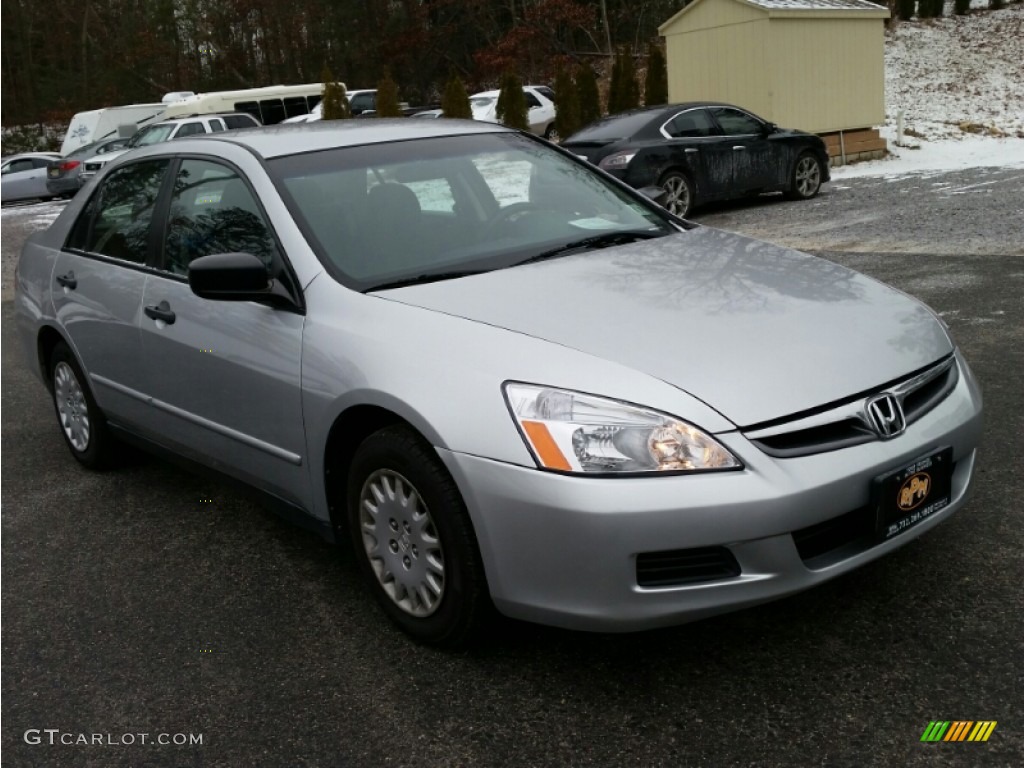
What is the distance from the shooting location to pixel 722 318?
3184 mm

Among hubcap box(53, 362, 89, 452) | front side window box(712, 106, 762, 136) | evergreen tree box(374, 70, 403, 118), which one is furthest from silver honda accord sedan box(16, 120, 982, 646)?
evergreen tree box(374, 70, 403, 118)

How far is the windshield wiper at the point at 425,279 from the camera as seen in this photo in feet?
11.6

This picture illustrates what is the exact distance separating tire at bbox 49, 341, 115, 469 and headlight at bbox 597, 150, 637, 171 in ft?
29.2

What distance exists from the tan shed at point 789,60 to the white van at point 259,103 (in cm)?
1407

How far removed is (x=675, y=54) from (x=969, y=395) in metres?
17.1

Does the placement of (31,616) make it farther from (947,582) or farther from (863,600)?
(947,582)

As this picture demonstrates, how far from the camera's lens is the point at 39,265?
5.45 m

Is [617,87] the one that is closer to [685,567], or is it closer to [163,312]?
[163,312]

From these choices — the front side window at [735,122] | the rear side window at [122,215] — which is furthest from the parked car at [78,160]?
the rear side window at [122,215]

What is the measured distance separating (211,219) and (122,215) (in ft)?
2.83

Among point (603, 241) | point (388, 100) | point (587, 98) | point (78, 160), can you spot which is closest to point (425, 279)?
point (603, 241)

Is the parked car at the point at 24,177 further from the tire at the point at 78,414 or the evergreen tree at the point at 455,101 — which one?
the tire at the point at 78,414

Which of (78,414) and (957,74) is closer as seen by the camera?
(78,414)

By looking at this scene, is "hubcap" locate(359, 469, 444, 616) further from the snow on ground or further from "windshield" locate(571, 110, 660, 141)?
the snow on ground
